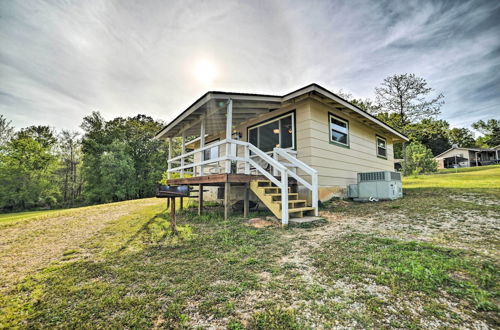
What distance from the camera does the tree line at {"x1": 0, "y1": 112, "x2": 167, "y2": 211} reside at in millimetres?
22453

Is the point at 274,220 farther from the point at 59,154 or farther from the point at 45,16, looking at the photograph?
the point at 59,154

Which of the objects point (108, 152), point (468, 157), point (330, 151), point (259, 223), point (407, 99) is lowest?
point (259, 223)

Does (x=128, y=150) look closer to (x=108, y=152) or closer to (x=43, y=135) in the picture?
(x=108, y=152)

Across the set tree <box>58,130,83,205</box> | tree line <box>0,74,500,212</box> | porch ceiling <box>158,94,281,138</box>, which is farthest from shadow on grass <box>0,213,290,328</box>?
tree <box>58,130,83,205</box>

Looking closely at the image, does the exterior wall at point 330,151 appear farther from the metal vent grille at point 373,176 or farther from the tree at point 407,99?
the tree at point 407,99

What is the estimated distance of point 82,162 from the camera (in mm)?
26875

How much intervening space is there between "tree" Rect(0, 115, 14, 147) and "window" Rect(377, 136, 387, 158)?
115ft

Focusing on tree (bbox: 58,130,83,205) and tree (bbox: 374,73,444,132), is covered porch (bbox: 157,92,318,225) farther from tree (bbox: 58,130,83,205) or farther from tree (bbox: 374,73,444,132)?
tree (bbox: 58,130,83,205)

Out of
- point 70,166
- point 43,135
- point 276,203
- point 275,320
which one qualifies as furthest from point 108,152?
point 275,320

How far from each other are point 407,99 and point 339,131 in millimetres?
16745

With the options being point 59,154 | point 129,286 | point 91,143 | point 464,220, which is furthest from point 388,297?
point 59,154

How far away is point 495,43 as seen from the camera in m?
8.58

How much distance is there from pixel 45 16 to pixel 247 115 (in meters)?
7.47

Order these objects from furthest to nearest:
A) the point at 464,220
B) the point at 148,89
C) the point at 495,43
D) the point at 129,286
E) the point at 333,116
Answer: the point at 148,89 → the point at 495,43 → the point at 333,116 → the point at 464,220 → the point at 129,286
